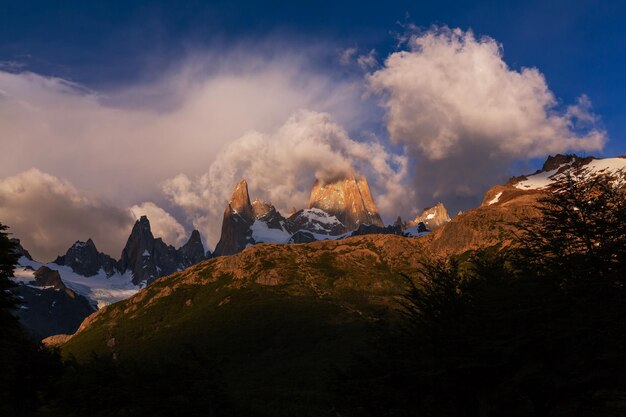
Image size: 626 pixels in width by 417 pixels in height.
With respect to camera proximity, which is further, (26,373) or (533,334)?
(26,373)

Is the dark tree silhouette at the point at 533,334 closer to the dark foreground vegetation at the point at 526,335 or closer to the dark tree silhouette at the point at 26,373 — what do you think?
the dark foreground vegetation at the point at 526,335

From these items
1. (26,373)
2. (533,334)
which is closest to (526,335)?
(533,334)

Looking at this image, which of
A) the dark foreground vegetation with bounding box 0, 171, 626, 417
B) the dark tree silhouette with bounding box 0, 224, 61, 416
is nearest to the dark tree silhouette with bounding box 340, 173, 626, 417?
the dark foreground vegetation with bounding box 0, 171, 626, 417

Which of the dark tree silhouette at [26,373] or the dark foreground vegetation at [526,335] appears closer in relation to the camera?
the dark foreground vegetation at [526,335]

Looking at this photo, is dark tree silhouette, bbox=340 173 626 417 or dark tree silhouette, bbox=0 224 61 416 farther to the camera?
dark tree silhouette, bbox=0 224 61 416

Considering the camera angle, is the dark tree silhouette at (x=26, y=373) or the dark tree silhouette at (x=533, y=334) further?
the dark tree silhouette at (x=26, y=373)

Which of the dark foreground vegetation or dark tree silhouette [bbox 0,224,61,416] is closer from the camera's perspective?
the dark foreground vegetation

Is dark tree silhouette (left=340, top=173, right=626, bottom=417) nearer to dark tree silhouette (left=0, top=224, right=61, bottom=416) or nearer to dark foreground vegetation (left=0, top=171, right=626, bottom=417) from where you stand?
dark foreground vegetation (left=0, top=171, right=626, bottom=417)

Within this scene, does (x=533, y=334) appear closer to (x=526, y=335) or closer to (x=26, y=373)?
(x=526, y=335)

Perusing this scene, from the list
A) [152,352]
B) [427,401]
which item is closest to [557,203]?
[427,401]

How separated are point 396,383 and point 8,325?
111ft

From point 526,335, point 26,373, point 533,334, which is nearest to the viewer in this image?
point 533,334

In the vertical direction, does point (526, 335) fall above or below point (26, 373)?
below

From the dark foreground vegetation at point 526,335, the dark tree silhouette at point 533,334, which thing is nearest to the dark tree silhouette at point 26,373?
the dark foreground vegetation at point 526,335
